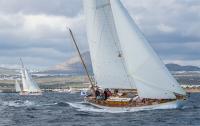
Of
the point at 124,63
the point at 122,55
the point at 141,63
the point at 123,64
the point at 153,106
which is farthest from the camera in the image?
the point at 123,64

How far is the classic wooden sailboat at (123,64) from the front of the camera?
327 feet

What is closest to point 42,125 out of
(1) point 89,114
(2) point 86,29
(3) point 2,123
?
(3) point 2,123

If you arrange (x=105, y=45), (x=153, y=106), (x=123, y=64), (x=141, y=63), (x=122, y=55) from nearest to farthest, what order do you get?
(x=141, y=63) < (x=153, y=106) < (x=122, y=55) < (x=123, y=64) < (x=105, y=45)

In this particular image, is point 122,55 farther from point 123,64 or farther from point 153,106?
point 153,106

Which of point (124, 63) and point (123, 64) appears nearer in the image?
point (124, 63)

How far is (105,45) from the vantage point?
105 metres

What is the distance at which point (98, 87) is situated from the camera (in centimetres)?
11038

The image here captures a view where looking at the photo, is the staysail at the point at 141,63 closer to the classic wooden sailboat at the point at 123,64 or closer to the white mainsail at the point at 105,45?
the classic wooden sailboat at the point at 123,64

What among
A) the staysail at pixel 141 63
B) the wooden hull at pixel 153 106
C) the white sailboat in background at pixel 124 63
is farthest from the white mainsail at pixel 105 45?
the wooden hull at pixel 153 106

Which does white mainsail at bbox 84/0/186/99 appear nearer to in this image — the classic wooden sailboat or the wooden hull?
the classic wooden sailboat

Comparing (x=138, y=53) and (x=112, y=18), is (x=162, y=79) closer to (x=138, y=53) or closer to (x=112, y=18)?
(x=138, y=53)

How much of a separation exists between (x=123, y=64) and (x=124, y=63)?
1.42ft

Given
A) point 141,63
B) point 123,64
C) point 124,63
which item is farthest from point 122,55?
point 141,63

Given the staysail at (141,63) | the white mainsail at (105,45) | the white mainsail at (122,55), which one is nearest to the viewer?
the staysail at (141,63)
